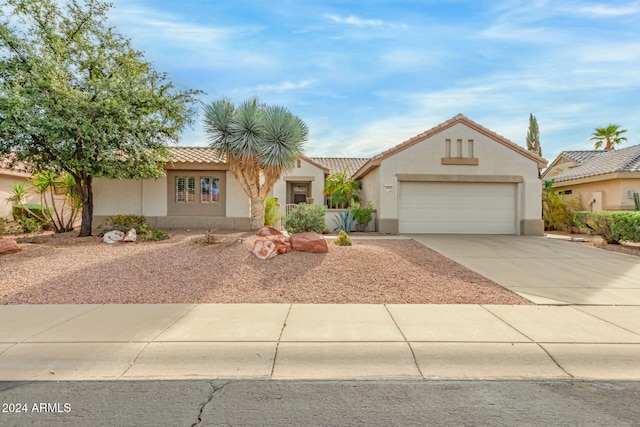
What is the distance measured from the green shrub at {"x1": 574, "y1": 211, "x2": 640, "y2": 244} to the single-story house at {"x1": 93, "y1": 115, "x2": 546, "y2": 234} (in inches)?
87.7

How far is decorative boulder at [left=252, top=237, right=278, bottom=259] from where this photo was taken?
30.4ft

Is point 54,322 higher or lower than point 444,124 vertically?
lower

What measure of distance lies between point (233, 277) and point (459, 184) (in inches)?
476

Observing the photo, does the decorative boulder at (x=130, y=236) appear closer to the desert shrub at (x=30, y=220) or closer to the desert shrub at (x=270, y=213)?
the desert shrub at (x=270, y=213)

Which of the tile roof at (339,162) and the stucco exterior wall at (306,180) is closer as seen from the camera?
the stucco exterior wall at (306,180)

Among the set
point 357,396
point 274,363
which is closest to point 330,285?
point 274,363

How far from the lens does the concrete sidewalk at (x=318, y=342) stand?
4.22 meters

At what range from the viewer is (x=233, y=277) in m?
8.14

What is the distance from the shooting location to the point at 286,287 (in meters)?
7.62

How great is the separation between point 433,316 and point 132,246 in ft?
30.5

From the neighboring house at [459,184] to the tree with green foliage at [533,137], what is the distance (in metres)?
26.3

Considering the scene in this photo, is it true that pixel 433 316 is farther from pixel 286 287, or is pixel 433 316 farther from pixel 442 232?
pixel 442 232

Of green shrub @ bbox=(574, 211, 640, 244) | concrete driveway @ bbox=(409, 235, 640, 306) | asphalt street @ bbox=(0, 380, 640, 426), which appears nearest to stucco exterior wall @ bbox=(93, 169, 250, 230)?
concrete driveway @ bbox=(409, 235, 640, 306)

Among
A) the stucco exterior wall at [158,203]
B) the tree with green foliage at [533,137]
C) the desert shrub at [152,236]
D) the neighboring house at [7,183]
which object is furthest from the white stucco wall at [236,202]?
the tree with green foliage at [533,137]
